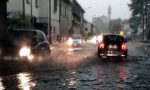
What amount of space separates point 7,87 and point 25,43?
290 inches

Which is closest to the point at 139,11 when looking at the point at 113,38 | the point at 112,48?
the point at 113,38

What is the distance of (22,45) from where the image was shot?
19.9 meters

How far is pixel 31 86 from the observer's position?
43.5 ft

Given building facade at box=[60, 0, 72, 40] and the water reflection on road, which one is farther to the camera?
building facade at box=[60, 0, 72, 40]

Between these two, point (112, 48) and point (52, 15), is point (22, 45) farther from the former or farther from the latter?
point (52, 15)

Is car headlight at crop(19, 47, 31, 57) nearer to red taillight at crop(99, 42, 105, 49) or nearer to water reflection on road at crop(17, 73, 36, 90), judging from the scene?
water reflection on road at crop(17, 73, 36, 90)

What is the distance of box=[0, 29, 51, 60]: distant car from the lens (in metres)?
19.7

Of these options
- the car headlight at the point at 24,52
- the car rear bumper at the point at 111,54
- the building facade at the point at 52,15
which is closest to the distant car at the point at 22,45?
the car headlight at the point at 24,52

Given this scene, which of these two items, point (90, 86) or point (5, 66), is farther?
point (5, 66)

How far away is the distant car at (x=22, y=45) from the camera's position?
64.5 ft

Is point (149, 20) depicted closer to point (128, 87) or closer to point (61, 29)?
point (61, 29)

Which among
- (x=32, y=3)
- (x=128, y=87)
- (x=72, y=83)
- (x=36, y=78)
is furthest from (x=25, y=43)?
(x=32, y=3)

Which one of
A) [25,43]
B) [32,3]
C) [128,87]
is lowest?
[128,87]

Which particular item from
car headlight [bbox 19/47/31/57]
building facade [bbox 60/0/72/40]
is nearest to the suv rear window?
car headlight [bbox 19/47/31/57]
